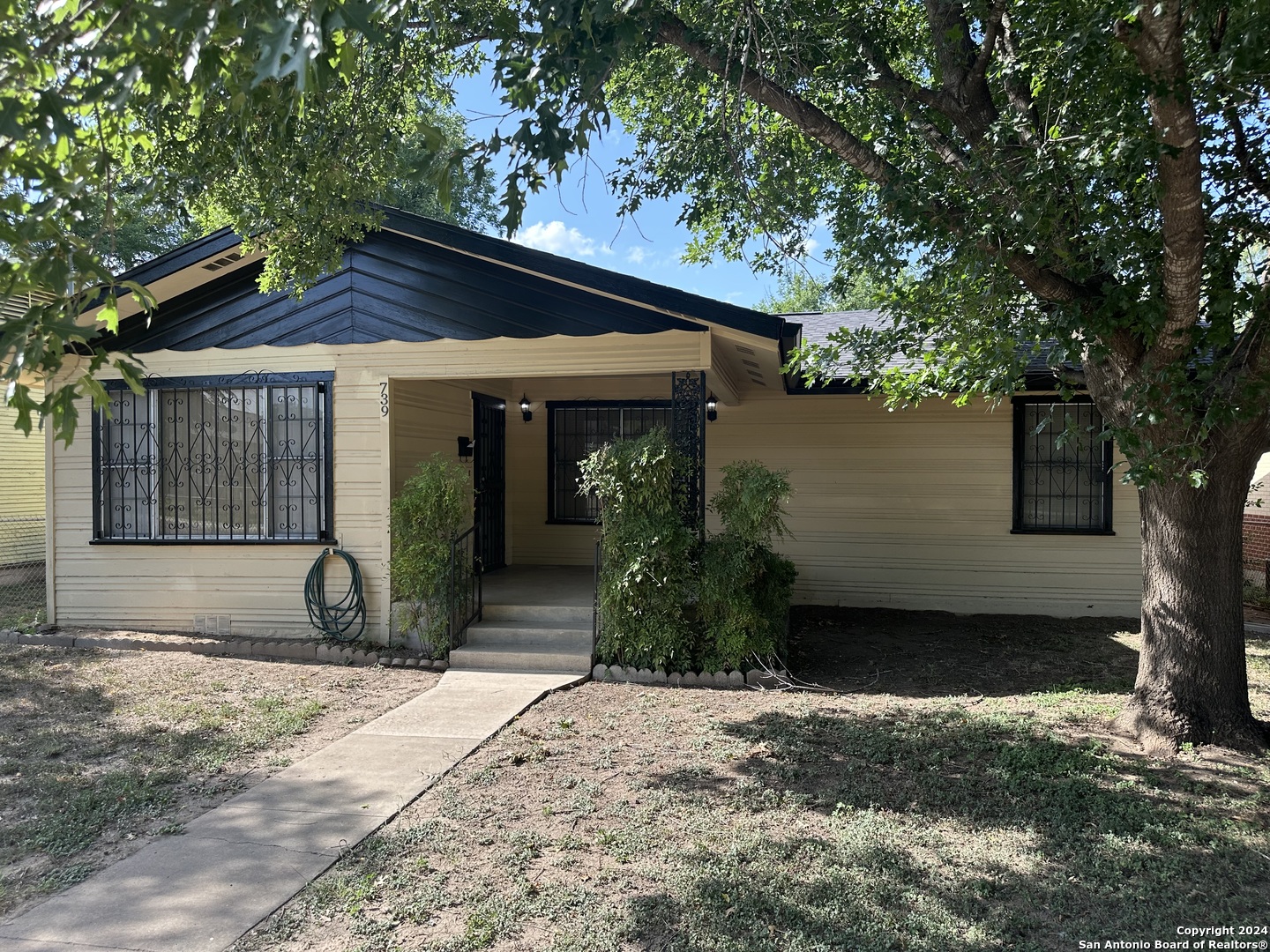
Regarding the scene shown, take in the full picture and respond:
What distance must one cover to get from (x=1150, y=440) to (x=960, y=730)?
2.02 meters

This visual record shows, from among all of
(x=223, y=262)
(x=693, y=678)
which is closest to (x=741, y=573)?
(x=693, y=678)

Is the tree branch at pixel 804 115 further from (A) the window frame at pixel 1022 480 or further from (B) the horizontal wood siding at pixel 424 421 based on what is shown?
(A) the window frame at pixel 1022 480

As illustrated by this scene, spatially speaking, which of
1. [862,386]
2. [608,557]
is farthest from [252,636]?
[862,386]

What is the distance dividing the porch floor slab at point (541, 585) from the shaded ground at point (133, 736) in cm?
139

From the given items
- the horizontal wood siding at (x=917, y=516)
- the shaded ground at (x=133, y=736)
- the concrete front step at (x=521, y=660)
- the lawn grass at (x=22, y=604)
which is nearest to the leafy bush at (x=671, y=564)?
the concrete front step at (x=521, y=660)

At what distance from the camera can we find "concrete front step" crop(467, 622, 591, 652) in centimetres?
688

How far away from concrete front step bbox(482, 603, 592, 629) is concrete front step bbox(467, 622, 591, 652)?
10 centimetres

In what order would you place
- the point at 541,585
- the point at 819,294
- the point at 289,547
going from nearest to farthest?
1. the point at 289,547
2. the point at 541,585
3. the point at 819,294

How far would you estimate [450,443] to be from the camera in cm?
851

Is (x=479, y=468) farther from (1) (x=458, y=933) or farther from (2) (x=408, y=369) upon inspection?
(1) (x=458, y=933)

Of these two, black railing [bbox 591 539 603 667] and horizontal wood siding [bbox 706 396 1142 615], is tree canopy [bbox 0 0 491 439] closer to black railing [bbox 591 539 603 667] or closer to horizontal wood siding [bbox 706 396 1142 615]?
black railing [bbox 591 539 603 667]

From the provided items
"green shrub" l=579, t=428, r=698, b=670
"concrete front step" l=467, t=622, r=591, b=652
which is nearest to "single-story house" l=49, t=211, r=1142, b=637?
"green shrub" l=579, t=428, r=698, b=670

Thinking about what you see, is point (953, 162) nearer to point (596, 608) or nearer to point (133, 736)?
point (596, 608)

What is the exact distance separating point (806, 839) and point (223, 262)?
6961mm
